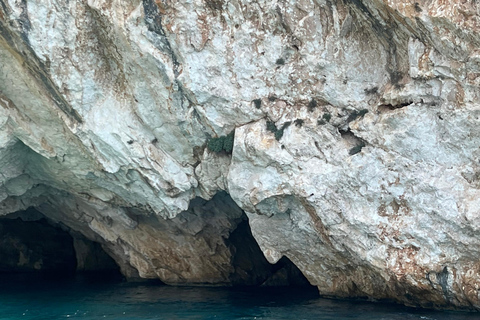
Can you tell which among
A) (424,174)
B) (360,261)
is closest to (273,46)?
(424,174)

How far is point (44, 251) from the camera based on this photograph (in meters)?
38.3

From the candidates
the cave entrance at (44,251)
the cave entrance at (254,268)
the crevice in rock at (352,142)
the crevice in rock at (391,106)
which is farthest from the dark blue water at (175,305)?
the crevice in rock at (391,106)

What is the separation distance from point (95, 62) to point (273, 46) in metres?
6.78

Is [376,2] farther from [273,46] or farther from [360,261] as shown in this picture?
[360,261]

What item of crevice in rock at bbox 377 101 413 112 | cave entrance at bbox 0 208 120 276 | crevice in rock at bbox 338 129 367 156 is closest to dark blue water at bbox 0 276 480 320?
crevice in rock at bbox 338 129 367 156

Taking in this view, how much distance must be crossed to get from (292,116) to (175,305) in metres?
9.88

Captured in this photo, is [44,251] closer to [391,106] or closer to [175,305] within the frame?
[175,305]

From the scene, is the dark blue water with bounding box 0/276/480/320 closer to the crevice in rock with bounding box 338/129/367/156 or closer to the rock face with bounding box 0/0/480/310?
the rock face with bounding box 0/0/480/310

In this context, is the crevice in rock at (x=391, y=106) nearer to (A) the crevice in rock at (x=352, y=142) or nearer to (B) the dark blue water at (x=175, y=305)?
(A) the crevice in rock at (x=352, y=142)

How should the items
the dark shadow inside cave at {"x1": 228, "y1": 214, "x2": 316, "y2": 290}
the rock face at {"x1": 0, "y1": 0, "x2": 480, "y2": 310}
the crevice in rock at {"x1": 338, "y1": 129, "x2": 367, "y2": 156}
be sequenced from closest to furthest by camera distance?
the rock face at {"x1": 0, "y1": 0, "x2": 480, "y2": 310} → the crevice in rock at {"x1": 338, "y1": 129, "x2": 367, "y2": 156} → the dark shadow inside cave at {"x1": 228, "y1": 214, "x2": 316, "y2": 290}

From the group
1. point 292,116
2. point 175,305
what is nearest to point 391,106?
point 292,116

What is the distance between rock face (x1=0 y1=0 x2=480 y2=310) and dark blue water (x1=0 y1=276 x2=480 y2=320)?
1.29 m

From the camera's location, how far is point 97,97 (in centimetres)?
2188

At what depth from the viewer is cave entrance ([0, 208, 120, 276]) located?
37500mm
